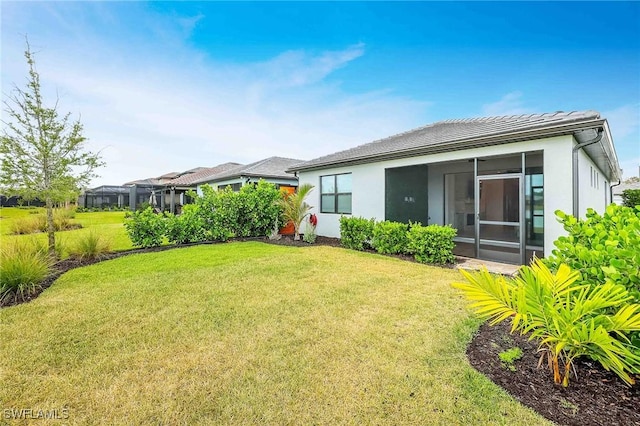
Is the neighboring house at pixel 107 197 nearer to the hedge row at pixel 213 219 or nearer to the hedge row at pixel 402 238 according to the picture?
the hedge row at pixel 213 219

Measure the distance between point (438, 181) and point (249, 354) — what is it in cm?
1129

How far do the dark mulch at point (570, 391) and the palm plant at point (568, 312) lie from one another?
0.13 m

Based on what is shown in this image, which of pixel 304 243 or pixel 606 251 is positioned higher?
pixel 606 251

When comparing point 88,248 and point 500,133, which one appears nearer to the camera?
point 500,133

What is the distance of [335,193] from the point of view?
1208 cm

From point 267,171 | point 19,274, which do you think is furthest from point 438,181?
point 19,274

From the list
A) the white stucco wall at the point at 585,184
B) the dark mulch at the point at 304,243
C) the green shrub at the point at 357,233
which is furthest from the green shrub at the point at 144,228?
the white stucco wall at the point at 585,184

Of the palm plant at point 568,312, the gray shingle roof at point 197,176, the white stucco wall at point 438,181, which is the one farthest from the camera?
the gray shingle roof at point 197,176

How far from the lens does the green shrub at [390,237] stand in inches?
337

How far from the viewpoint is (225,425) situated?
210 centimetres

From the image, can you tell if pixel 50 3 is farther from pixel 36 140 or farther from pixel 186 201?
pixel 186 201

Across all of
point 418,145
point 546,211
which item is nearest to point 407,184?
point 418,145

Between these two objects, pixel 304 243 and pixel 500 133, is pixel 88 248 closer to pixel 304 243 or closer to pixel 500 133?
pixel 304 243

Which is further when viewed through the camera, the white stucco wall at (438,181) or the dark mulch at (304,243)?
the dark mulch at (304,243)
